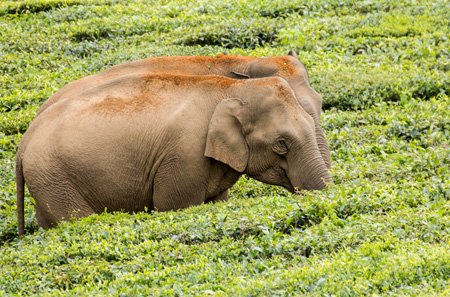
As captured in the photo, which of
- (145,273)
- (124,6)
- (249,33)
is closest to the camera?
(145,273)

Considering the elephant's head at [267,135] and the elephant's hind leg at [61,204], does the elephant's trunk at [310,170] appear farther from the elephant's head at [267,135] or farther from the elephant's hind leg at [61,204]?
the elephant's hind leg at [61,204]

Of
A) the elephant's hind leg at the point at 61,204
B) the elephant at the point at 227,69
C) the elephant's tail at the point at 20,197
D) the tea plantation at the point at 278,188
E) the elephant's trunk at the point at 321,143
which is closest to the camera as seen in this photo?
Result: the tea plantation at the point at 278,188

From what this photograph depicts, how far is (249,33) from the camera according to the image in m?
22.8

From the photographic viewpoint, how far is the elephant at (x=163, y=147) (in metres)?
13.9

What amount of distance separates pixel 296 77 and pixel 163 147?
1937 mm

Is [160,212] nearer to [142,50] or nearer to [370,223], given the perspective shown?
[370,223]

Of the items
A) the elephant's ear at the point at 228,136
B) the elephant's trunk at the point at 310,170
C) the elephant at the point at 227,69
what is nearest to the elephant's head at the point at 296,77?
the elephant at the point at 227,69

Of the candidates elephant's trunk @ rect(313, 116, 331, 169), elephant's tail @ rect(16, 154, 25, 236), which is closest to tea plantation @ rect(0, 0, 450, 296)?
elephant's tail @ rect(16, 154, 25, 236)

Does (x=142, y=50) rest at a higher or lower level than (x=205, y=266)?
lower

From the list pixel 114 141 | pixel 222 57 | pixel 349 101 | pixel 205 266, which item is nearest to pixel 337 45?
pixel 349 101

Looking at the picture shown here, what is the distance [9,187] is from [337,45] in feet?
26.8

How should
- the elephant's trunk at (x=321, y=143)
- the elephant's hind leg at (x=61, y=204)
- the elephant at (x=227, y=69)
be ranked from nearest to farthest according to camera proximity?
the elephant's hind leg at (x=61, y=204), the elephant's trunk at (x=321, y=143), the elephant at (x=227, y=69)

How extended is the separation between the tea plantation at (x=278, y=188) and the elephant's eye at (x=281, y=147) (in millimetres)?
521

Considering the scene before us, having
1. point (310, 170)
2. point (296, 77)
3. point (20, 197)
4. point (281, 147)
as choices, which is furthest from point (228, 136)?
point (20, 197)
